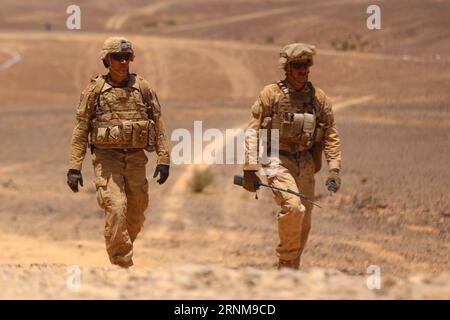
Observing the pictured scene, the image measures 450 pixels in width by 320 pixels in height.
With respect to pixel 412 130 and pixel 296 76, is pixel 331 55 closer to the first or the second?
pixel 412 130

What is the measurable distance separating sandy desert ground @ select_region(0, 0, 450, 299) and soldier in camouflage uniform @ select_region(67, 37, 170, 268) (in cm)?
54

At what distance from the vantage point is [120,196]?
7.66 meters

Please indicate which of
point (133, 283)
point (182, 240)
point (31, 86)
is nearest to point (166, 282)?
point (133, 283)

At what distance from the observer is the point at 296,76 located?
25.7 ft

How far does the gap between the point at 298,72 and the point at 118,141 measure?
1.61 metres

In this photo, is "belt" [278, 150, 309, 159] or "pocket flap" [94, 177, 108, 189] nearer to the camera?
"pocket flap" [94, 177, 108, 189]

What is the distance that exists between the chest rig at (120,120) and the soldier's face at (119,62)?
0.14 m

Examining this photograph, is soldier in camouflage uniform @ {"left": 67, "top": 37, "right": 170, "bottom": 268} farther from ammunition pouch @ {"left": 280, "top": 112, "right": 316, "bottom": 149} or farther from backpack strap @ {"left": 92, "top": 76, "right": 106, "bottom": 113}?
ammunition pouch @ {"left": 280, "top": 112, "right": 316, "bottom": 149}

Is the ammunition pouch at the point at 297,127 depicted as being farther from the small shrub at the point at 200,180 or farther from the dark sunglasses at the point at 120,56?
the small shrub at the point at 200,180

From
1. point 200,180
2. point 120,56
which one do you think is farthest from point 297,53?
point 200,180

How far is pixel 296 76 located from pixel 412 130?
932 cm

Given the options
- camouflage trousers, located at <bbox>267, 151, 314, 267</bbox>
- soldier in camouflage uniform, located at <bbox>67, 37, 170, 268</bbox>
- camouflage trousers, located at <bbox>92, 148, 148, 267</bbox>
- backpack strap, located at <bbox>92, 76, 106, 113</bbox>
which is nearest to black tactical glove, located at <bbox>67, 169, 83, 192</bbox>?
soldier in camouflage uniform, located at <bbox>67, 37, 170, 268</bbox>

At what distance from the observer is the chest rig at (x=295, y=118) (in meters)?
7.75

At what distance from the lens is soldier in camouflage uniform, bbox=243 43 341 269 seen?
25.3ft
